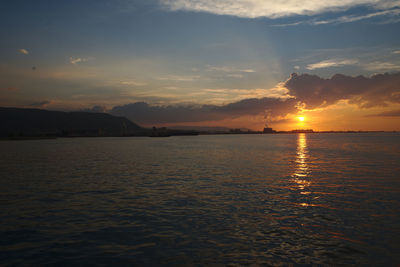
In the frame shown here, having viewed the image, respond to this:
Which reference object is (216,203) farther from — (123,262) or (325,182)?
(325,182)

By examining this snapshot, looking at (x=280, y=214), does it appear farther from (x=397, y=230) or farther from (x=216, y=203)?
(x=397, y=230)

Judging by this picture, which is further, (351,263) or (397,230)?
(397,230)

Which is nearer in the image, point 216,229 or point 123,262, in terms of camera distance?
point 123,262

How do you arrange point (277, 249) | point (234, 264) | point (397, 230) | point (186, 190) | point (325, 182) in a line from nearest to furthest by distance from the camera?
point (234, 264) → point (277, 249) → point (397, 230) → point (186, 190) → point (325, 182)

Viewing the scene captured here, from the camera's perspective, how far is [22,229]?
15719 mm

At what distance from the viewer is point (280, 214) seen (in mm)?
18250

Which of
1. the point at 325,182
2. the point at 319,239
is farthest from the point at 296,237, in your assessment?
the point at 325,182

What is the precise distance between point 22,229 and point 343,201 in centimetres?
2268

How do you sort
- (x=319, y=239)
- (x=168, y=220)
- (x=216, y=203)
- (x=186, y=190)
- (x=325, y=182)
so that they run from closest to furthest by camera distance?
(x=319, y=239) < (x=168, y=220) < (x=216, y=203) < (x=186, y=190) < (x=325, y=182)

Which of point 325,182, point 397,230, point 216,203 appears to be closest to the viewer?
point 397,230

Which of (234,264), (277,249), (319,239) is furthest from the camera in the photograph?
(319,239)

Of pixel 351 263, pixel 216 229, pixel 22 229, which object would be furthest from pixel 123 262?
pixel 351 263

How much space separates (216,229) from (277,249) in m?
3.75

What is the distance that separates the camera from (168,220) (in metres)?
17.1
